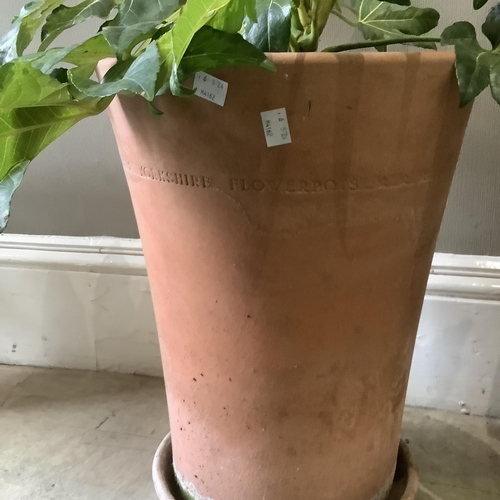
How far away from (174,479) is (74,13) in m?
0.53

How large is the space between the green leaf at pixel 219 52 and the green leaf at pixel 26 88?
0.30 ft

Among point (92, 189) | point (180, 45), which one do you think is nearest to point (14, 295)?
point (92, 189)

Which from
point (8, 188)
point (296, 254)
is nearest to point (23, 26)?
point (8, 188)

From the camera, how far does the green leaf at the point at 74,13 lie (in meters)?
0.43

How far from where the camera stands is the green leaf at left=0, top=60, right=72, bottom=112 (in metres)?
0.35

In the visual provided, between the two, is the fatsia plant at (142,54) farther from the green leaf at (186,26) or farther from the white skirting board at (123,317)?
the white skirting board at (123,317)

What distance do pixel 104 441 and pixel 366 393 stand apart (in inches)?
18.0

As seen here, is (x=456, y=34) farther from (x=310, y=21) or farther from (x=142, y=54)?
(x=142, y=54)

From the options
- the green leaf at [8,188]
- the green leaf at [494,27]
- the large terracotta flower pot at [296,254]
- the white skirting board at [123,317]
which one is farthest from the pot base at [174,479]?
the green leaf at [494,27]

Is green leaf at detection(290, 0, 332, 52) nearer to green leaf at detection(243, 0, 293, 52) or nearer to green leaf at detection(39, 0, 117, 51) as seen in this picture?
green leaf at detection(243, 0, 293, 52)

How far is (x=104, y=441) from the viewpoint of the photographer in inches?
31.0

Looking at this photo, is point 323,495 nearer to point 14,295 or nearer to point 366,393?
point 366,393

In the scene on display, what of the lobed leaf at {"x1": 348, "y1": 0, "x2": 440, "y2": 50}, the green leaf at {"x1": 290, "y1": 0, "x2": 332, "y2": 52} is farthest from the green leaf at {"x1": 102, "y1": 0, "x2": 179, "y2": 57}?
the lobed leaf at {"x1": 348, "y1": 0, "x2": 440, "y2": 50}

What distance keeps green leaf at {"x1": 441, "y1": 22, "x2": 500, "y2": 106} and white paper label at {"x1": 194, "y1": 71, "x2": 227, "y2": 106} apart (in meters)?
0.18
